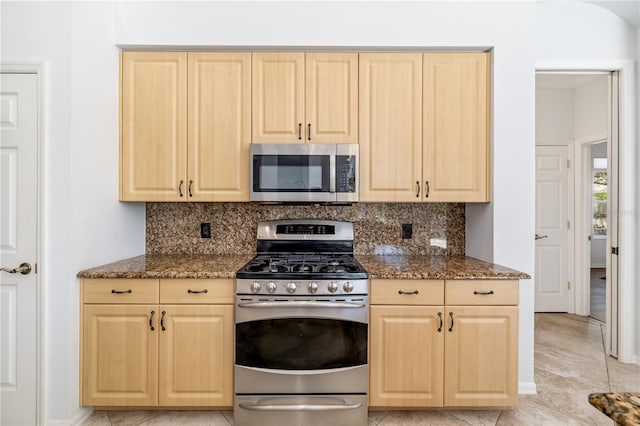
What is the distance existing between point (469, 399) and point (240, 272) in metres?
1.57

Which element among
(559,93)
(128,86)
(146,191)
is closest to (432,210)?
(146,191)

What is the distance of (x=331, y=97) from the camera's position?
2355 millimetres

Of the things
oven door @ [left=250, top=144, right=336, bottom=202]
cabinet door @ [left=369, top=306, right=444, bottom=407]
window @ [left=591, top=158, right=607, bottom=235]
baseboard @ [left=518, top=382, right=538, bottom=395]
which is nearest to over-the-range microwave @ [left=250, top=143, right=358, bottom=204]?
oven door @ [left=250, top=144, right=336, bottom=202]

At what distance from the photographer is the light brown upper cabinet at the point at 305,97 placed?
235 cm

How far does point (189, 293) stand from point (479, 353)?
177cm

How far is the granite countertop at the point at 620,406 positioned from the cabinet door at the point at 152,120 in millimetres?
2347

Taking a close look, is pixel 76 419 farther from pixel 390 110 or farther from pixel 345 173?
pixel 390 110

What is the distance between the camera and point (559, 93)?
13.7 feet

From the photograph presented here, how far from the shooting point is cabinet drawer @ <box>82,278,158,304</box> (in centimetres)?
199

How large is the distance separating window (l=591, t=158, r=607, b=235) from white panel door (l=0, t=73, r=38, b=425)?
8.58 meters

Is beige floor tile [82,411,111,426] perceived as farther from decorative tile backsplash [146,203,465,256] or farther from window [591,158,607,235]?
window [591,158,607,235]

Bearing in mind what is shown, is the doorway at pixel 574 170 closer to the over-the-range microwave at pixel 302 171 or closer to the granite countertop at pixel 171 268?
the over-the-range microwave at pixel 302 171

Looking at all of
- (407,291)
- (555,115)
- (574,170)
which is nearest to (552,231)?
(574,170)

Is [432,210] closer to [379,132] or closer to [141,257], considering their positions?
[379,132]
